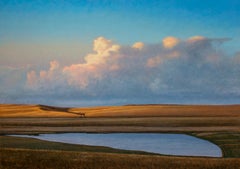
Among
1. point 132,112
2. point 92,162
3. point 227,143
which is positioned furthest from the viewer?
point 132,112

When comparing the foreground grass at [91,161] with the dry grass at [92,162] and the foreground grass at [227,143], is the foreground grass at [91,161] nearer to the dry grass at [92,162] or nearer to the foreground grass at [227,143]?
the dry grass at [92,162]

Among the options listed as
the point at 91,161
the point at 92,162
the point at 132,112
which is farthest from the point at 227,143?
the point at 132,112

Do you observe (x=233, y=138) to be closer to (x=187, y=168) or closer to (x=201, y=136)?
(x=201, y=136)

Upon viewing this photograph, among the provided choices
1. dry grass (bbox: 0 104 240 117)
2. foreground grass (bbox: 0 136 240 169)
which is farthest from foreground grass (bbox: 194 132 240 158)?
dry grass (bbox: 0 104 240 117)

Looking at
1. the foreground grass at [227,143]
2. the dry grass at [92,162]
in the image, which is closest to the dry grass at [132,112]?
the foreground grass at [227,143]

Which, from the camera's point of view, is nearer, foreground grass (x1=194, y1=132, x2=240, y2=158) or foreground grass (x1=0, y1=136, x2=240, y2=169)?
foreground grass (x1=0, y1=136, x2=240, y2=169)

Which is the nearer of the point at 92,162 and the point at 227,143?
the point at 92,162

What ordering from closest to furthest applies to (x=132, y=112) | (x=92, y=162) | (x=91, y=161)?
(x=92, y=162) < (x=91, y=161) < (x=132, y=112)

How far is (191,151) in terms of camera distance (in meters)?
40.5

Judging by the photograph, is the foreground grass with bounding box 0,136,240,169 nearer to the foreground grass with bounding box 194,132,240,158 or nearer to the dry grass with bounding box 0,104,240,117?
the foreground grass with bounding box 194,132,240,158

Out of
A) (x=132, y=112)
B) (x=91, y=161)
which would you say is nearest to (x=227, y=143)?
(x=91, y=161)

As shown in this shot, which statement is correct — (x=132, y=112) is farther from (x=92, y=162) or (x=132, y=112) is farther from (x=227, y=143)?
(x=92, y=162)

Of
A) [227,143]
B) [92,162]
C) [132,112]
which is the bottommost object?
[92,162]

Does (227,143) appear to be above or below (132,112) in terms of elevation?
below
